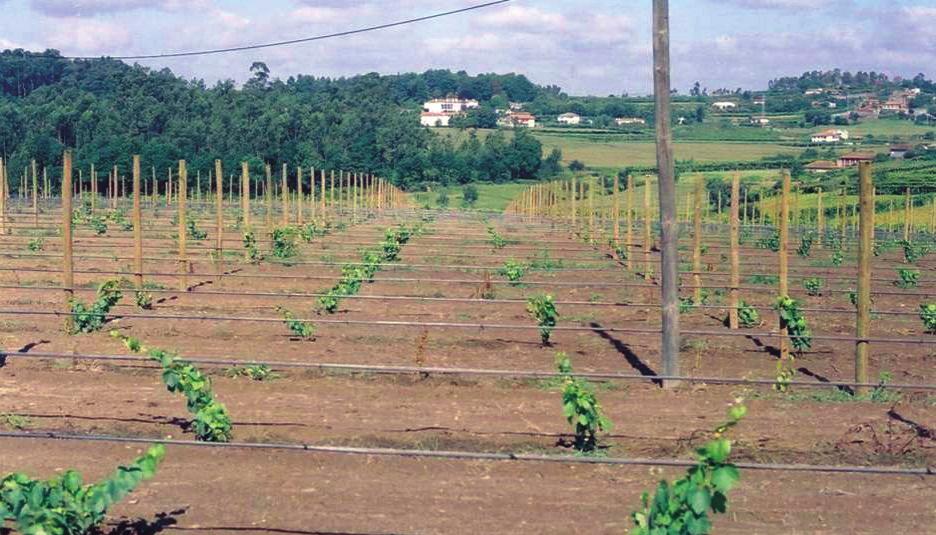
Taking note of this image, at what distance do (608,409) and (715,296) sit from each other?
10.3m

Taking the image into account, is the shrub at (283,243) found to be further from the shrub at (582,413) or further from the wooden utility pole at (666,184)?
the shrub at (582,413)

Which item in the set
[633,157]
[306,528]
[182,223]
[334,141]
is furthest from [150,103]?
[306,528]

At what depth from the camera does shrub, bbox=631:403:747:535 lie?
5.16m

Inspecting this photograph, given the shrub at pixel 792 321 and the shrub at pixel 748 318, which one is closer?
the shrub at pixel 792 321

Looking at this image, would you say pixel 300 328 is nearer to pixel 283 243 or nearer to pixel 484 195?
pixel 283 243

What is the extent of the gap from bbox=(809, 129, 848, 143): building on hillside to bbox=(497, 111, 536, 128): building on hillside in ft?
159

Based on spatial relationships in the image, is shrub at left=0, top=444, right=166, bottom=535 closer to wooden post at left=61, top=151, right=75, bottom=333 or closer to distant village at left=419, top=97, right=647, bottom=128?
wooden post at left=61, top=151, right=75, bottom=333

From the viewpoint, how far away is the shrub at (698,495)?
5156mm

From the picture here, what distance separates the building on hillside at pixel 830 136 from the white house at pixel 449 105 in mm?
78422

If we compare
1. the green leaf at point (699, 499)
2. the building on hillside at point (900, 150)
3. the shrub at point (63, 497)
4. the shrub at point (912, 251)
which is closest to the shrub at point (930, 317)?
the green leaf at point (699, 499)

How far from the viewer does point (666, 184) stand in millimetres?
11523

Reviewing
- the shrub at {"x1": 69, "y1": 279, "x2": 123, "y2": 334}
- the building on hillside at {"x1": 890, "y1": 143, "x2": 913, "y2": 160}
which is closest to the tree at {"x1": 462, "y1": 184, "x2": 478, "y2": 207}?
the building on hillside at {"x1": 890, "y1": 143, "x2": 913, "y2": 160}

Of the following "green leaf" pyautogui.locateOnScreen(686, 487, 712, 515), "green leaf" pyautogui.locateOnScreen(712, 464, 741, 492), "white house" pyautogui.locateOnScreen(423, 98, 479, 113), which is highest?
"white house" pyautogui.locateOnScreen(423, 98, 479, 113)

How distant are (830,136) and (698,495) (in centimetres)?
6826
